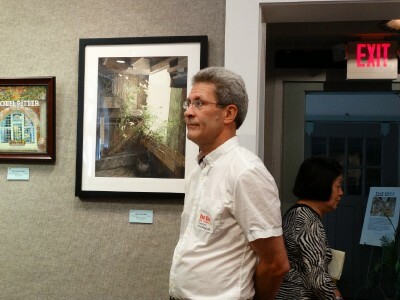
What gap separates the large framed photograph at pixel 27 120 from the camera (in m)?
2.43

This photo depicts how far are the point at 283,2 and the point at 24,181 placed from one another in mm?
1473

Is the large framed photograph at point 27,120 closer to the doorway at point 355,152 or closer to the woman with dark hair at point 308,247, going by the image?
the woman with dark hair at point 308,247

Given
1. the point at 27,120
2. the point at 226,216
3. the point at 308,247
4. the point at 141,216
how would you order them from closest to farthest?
the point at 226,216
the point at 308,247
the point at 141,216
the point at 27,120

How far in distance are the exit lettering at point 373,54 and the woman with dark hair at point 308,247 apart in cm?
173

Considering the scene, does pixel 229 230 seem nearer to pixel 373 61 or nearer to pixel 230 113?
pixel 230 113

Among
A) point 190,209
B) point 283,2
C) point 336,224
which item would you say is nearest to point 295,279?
point 190,209

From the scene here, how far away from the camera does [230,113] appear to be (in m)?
1.62

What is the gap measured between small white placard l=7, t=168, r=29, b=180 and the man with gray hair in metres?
1.15

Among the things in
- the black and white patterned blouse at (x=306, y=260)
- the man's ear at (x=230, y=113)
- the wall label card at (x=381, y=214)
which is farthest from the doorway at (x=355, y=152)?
the man's ear at (x=230, y=113)

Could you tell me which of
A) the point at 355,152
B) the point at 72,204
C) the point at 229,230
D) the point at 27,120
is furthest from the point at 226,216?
the point at 355,152

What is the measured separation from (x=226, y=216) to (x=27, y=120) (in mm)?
1355

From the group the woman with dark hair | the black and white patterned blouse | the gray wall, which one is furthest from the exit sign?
the black and white patterned blouse

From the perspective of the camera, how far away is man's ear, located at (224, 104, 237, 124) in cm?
161

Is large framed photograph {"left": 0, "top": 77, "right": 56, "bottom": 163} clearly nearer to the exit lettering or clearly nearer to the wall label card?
the exit lettering
